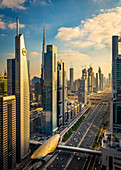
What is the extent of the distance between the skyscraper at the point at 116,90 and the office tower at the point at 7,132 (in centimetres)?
2143

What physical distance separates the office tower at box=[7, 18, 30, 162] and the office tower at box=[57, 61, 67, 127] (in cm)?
1654

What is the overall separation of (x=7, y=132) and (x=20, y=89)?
24.9 feet

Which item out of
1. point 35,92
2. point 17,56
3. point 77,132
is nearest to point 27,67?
point 17,56

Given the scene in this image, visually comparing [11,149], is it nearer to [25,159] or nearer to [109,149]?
[25,159]

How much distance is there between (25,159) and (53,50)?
1009 inches

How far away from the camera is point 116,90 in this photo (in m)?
40.7

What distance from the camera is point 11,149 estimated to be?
2430 cm

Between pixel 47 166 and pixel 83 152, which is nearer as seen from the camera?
pixel 47 166

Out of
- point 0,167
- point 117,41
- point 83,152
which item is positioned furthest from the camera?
point 117,41

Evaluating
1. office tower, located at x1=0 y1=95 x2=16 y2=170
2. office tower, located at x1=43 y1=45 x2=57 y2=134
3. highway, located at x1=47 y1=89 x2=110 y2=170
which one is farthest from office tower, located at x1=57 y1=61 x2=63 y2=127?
office tower, located at x1=0 y1=95 x2=16 y2=170

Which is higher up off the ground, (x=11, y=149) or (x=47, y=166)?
(x=11, y=149)

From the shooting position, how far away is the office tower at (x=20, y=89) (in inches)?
1061

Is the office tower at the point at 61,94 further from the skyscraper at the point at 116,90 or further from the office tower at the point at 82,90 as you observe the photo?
the office tower at the point at 82,90

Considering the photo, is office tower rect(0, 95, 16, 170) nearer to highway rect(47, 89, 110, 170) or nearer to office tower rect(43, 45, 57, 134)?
highway rect(47, 89, 110, 170)
